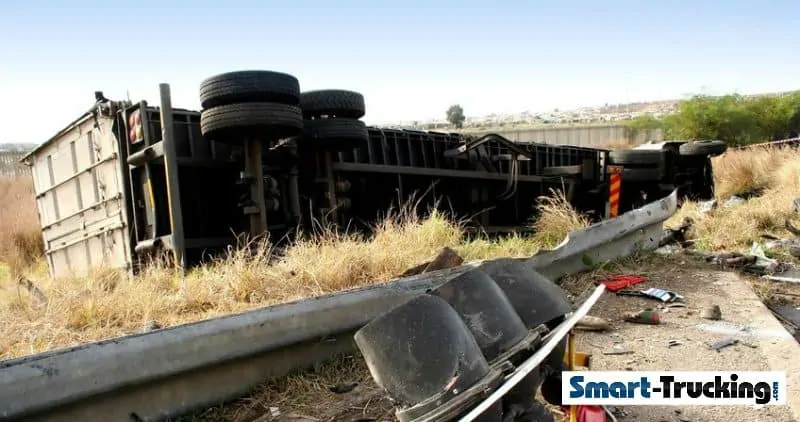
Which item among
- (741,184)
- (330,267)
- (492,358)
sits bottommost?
(741,184)

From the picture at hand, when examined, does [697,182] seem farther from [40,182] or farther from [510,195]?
[40,182]

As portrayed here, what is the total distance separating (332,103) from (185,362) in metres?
4.08

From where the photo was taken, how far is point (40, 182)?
775 centimetres

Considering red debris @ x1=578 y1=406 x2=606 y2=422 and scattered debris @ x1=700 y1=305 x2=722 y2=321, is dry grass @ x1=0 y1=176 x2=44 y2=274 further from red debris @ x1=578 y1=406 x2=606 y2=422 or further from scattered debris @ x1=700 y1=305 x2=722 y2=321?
red debris @ x1=578 y1=406 x2=606 y2=422

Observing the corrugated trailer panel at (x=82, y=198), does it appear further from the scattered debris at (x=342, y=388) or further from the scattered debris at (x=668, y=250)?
the scattered debris at (x=668, y=250)

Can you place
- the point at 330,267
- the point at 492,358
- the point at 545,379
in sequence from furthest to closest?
1. the point at 330,267
2. the point at 545,379
3. the point at 492,358

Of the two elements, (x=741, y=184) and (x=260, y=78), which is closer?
(x=260, y=78)

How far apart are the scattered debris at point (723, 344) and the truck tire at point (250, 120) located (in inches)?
140

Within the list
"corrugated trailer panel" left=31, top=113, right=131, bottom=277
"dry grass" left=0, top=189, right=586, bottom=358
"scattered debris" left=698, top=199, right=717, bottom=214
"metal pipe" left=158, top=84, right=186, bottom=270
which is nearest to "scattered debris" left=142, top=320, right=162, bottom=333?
"dry grass" left=0, top=189, right=586, bottom=358

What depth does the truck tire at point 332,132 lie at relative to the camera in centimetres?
563

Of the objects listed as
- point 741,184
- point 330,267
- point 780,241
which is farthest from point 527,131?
point 330,267

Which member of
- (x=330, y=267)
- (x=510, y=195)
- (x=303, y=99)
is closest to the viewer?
(x=330, y=267)

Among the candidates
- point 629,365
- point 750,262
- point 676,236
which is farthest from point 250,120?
point 676,236

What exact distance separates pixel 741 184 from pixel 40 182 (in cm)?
1595
